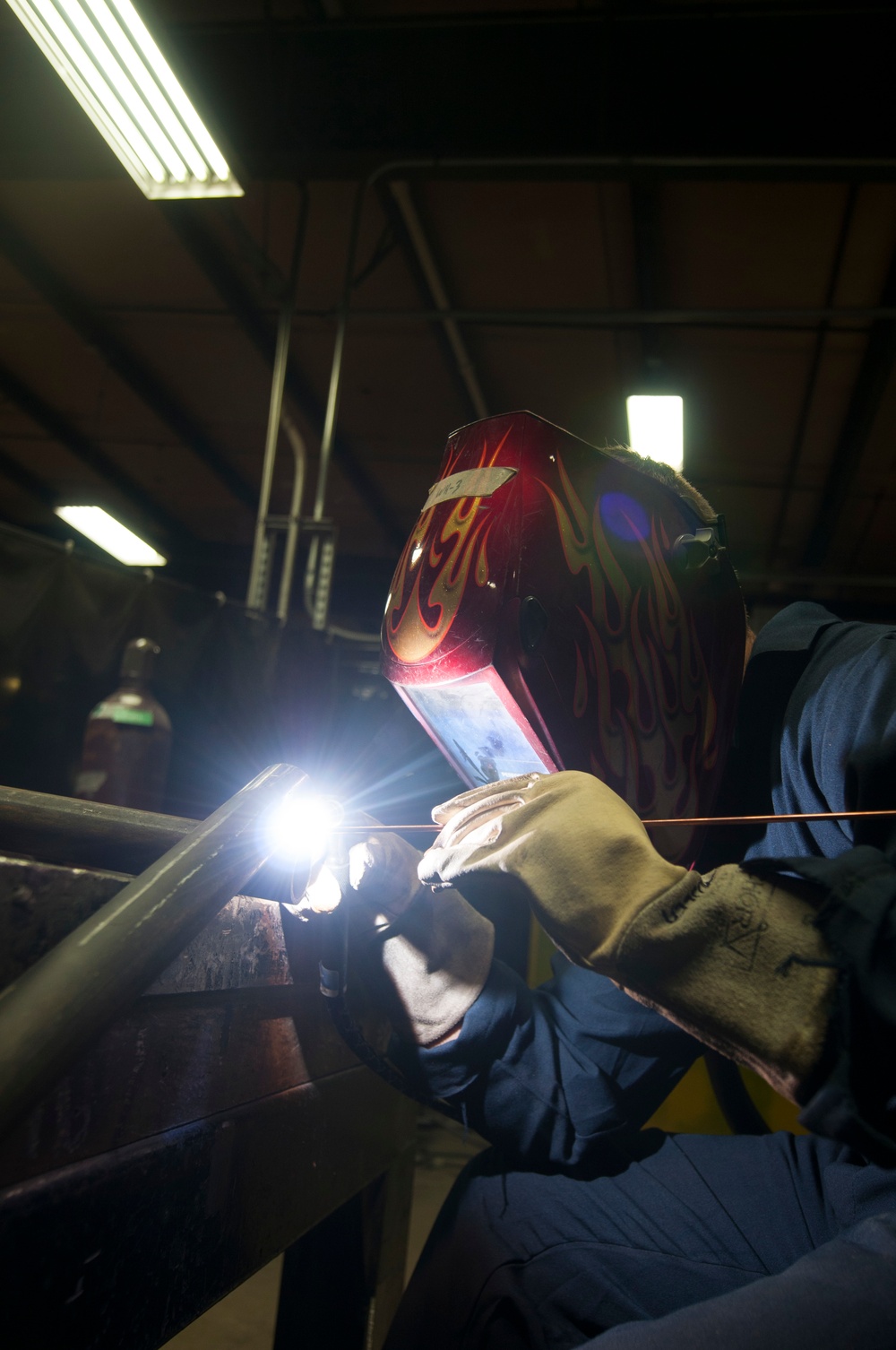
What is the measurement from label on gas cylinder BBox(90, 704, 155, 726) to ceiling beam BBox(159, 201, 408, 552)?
2.09m

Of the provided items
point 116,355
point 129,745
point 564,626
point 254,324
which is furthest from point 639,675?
point 116,355

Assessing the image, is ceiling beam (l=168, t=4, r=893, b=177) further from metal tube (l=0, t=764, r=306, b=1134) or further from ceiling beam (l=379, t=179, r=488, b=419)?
metal tube (l=0, t=764, r=306, b=1134)

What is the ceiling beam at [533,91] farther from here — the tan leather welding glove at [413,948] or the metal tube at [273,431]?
the tan leather welding glove at [413,948]

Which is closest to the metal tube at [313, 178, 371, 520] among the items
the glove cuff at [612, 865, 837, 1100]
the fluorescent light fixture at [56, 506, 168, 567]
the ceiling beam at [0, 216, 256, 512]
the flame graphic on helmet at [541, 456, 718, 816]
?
the ceiling beam at [0, 216, 256, 512]

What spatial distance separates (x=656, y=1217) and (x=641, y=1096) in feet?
0.53

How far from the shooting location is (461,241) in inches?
135

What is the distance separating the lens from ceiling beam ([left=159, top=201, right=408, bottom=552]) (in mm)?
3602

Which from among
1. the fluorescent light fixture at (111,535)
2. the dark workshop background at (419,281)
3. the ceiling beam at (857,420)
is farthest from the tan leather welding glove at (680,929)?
the fluorescent light fixture at (111,535)

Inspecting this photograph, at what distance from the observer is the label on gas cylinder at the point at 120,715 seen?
2.76 meters

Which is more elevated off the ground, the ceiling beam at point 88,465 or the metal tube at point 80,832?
the ceiling beam at point 88,465

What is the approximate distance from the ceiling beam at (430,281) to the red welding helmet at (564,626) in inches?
86.8

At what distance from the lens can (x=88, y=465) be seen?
19.1 feet

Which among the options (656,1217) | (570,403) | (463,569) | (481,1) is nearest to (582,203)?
(481,1)

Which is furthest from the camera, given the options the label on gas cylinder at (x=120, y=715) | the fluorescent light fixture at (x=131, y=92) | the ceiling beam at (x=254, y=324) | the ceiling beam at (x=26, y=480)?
the ceiling beam at (x=26, y=480)
